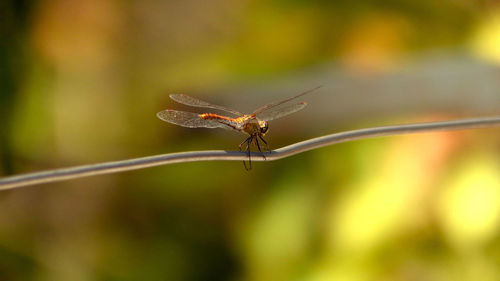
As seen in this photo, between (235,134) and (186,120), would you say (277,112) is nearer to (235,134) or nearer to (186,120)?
(186,120)

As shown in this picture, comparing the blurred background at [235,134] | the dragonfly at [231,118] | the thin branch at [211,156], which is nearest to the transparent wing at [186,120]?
the dragonfly at [231,118]

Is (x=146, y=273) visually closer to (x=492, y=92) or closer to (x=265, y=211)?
(x=265, y=211)

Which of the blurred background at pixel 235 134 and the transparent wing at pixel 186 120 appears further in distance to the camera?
the blurred background at pixel 235 134

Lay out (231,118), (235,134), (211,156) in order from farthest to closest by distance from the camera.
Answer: (235,134) < (231,118) < (211,156)

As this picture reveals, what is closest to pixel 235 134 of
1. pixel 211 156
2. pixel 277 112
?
pixel 277 112

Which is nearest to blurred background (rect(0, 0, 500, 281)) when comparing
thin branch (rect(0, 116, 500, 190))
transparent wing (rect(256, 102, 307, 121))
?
transparent wing (rect(256, 102, 307, 121))

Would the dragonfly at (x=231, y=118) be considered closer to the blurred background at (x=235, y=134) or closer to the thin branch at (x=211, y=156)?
the thin branch at (x=211, y=156)

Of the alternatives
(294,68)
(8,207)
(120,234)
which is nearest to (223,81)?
(294,68)
